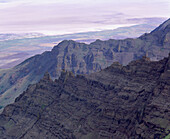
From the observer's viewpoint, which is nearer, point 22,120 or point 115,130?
point 115,130

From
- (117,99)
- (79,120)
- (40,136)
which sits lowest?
(40,136)

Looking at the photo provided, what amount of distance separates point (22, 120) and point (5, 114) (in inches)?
649

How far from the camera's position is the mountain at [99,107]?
11550 cm

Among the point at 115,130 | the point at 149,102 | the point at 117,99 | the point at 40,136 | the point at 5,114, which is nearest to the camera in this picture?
the point at 149,102

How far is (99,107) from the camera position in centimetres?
14375

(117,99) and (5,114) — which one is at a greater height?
(117,99)

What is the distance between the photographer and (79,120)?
478ft

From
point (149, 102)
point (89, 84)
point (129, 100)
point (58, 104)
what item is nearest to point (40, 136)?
point (58, 104)

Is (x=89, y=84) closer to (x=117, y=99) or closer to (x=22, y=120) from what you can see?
(x=117, y=99)

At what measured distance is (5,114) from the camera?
18300 cm

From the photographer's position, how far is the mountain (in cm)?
11550

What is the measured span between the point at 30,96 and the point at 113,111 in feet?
223

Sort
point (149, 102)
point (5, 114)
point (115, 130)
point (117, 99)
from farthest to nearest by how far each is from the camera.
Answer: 1. point (5, 114)
2. point (117, 99)
3. point (115, 130)
4. point (149, 102)

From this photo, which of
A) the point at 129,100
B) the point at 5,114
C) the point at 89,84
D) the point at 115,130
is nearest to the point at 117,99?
the point at 129,100
